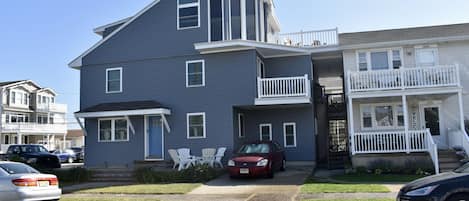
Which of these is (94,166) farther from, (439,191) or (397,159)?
(439,191)

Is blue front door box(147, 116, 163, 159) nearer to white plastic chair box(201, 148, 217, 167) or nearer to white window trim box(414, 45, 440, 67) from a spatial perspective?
white plastic chair box(201, 148, 217, 167)

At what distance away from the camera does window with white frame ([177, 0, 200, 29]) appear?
21.1 meters

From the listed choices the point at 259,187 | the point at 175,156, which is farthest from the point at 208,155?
the point at 259,187

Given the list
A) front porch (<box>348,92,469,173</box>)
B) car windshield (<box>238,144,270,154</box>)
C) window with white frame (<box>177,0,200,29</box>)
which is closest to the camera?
car windshield (<box>238,144,270,154</box>)

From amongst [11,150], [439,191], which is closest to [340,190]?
[439,191]

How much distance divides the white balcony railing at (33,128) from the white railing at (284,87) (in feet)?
141

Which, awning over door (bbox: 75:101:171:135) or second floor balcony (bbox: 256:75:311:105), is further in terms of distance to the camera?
awning over door (bbox: 75:101:171:135)

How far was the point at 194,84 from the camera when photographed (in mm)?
20891

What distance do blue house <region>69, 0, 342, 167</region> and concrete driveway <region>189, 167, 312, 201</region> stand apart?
11.8 ft

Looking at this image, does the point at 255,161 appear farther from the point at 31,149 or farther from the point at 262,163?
the point at 31,149

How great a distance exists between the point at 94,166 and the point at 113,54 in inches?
226

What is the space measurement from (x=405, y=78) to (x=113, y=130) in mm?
14040

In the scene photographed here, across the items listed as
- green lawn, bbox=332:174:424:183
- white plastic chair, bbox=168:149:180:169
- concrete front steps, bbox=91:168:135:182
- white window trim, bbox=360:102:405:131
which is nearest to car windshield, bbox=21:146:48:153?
concrete front steps, bbox=91:168:135:182

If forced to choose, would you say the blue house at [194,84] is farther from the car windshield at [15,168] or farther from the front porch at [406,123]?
the car windshield at [15,168]
